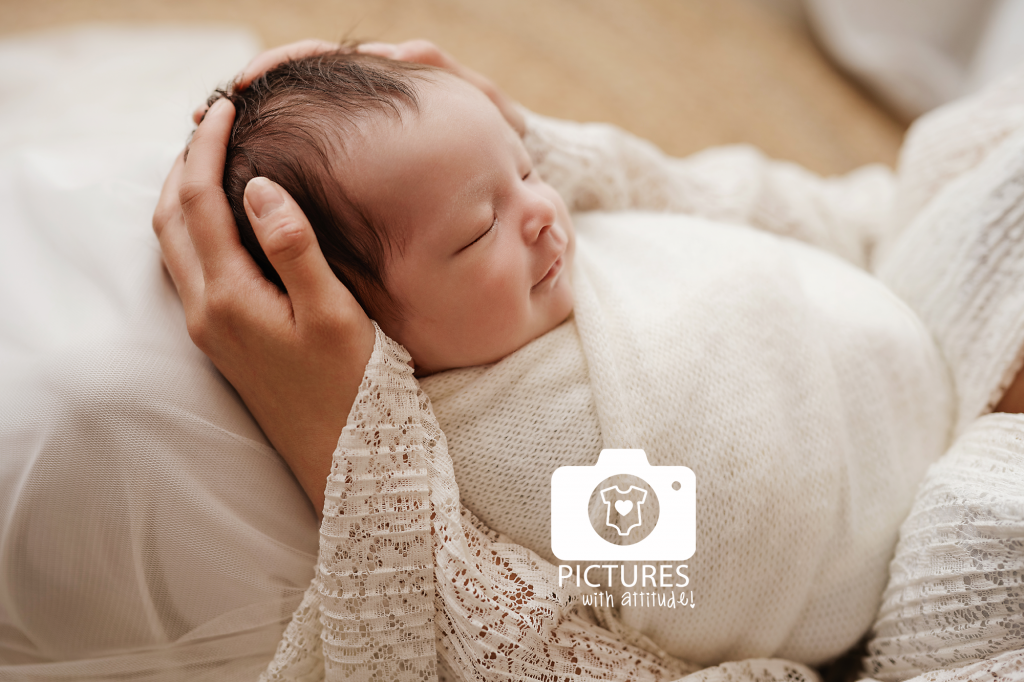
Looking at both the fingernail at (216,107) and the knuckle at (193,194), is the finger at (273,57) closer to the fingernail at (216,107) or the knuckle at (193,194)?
the fingernail at (216,107)

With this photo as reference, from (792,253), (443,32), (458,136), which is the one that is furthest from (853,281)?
(443,32)

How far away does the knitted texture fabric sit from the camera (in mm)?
643

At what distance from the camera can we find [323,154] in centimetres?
63

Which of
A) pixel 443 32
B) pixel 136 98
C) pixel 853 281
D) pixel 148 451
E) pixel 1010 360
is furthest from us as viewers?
pixel 443 32

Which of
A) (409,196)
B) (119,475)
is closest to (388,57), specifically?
(409,196)

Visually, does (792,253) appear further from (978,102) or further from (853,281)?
(978,102)

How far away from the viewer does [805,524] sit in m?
0.70

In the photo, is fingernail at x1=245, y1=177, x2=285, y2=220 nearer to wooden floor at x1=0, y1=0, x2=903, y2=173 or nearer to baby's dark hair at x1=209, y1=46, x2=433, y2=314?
baby's dark hair at x1=209, y1=46, x2=433, y2=314

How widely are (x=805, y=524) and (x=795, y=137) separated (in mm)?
1146

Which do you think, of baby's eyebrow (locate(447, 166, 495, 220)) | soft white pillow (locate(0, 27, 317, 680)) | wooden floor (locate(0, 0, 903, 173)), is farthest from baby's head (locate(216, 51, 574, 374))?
wooden floor (locate(0, 0, 903, 173))

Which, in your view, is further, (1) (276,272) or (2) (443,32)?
(2) (443,32)

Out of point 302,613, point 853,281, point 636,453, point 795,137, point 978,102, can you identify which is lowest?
point 302,613

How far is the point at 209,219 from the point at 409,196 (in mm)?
198

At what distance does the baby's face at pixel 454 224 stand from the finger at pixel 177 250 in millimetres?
184
